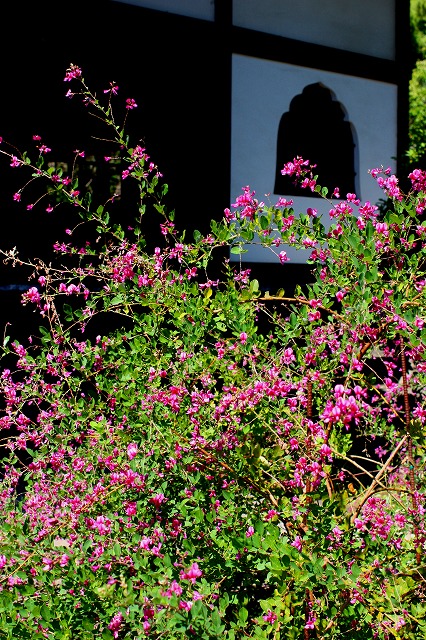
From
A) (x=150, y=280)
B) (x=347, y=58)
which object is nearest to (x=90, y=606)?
(x=150, y=280)

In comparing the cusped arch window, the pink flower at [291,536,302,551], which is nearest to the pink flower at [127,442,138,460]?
the pink flower at [291,536,302,551]

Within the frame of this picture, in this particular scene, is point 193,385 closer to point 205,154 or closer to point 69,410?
point 69,410

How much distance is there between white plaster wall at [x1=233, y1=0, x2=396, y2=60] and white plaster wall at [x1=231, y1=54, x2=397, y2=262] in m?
0.31

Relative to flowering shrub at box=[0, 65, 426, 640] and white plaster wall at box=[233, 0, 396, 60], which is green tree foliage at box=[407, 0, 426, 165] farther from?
flowering shrub at box=[0, 65, 426, 640]

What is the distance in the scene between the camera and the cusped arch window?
24.5 ft

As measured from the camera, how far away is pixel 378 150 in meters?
8.14

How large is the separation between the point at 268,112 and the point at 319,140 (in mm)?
905

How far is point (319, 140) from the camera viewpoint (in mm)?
7855

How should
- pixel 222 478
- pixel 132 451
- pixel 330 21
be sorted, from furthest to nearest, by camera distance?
1. pixel 330 21
2. pixel 222 478
3. pixel 132 451

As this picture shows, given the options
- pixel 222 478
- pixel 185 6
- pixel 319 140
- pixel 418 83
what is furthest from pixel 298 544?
pixel 418 83

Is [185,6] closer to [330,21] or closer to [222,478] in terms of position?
[330,21]

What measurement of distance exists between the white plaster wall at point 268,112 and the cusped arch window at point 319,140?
0.21ft

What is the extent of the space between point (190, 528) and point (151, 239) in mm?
Answer: 4176

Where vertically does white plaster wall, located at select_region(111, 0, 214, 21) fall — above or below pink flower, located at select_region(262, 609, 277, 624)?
above
